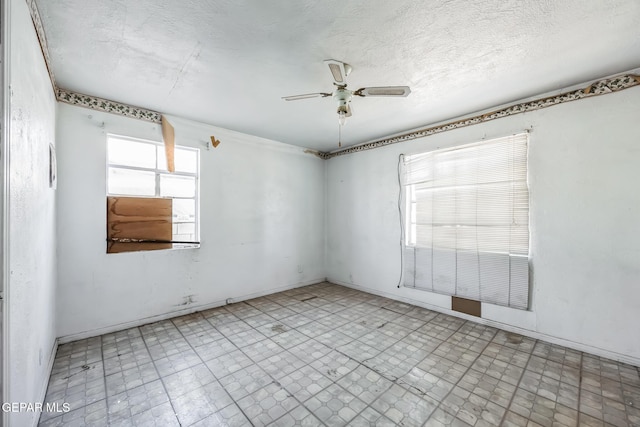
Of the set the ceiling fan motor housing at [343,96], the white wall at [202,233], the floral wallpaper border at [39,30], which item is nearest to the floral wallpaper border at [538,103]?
the ceiling fan motor housing at [343,96]

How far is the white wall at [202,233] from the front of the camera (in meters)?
3.01

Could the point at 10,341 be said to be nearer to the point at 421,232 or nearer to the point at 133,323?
the point at 133,323

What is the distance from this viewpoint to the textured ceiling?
69.2 inches

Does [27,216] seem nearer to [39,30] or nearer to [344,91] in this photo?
[39,30]

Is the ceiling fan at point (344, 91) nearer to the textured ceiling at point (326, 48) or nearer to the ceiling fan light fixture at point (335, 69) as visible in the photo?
the ceiling fan light fixture at point (335, 69)

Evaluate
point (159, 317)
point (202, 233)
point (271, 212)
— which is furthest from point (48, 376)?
point (271, 212)

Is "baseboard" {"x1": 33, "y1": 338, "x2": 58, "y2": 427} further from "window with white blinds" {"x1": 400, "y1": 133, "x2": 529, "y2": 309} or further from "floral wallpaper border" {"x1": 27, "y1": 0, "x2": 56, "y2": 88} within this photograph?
"window with white blinds" {"x1": 400, "y1": 133, "x2": 529, "y2": 309}

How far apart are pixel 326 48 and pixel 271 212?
326 cm

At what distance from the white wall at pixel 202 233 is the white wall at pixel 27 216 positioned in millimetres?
851

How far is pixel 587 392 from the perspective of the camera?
2193mm

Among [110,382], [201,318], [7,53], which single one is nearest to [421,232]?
[201,318]

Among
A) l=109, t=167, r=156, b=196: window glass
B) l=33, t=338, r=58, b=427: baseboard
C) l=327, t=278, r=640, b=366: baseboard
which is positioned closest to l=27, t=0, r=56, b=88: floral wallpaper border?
l=109, t=167, r=156, b=196: window glass

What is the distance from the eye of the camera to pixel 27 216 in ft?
5.32

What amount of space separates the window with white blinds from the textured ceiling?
2.63 feet
